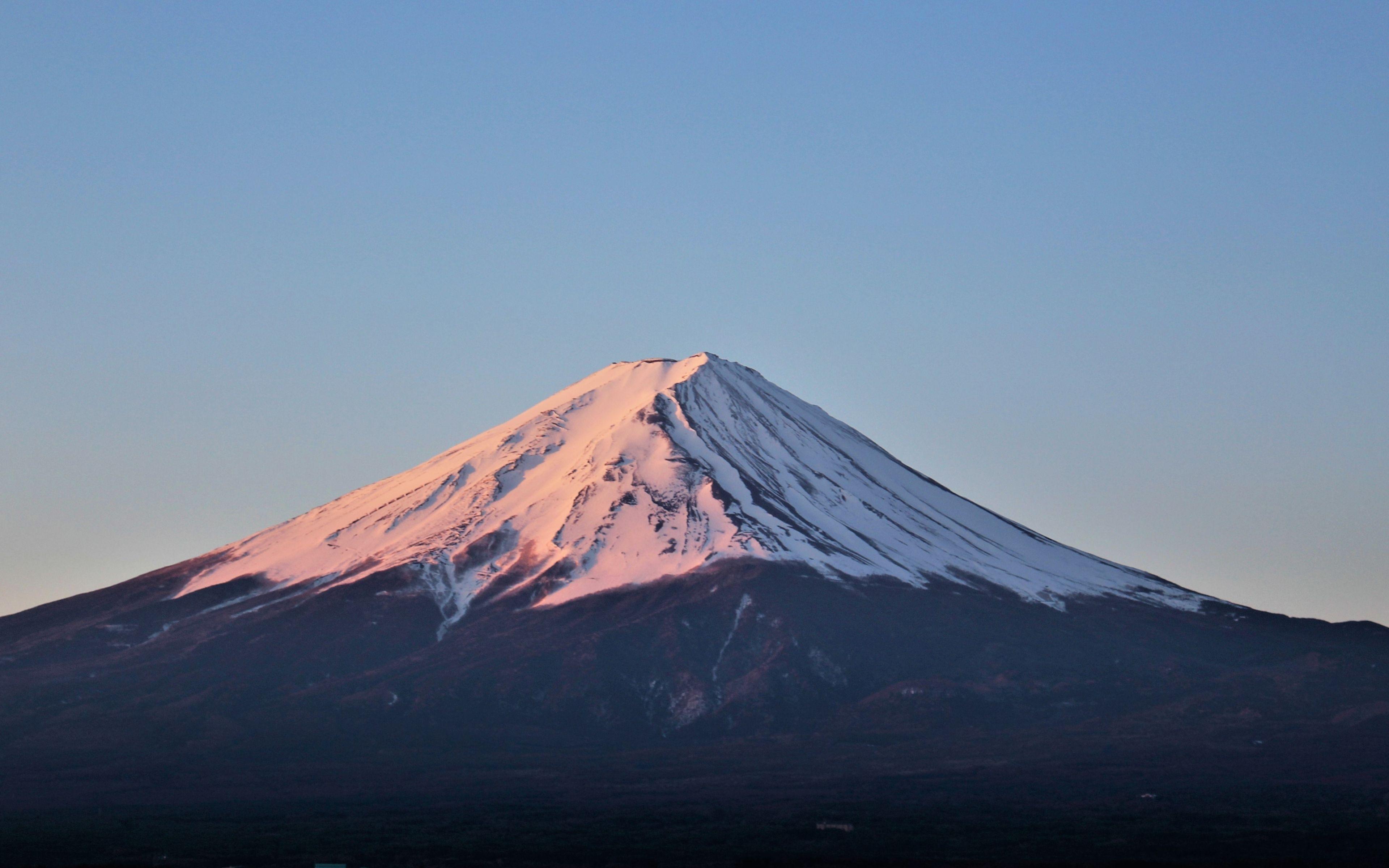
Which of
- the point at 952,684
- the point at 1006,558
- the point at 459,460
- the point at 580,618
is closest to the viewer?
the point at 952,684

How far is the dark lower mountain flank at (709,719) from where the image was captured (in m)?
87.9

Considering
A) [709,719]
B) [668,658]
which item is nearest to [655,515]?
[668,658]

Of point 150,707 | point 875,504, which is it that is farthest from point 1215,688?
point 150,707

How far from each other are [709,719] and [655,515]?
3674 centimetres

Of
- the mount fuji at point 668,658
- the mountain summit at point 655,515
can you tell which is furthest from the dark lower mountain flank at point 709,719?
the mountain summit at point 655,515

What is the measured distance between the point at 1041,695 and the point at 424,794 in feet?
168

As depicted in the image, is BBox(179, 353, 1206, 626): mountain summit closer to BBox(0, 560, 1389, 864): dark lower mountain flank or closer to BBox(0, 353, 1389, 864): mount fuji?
BBox(0, 353, 1389, 864): mount fuji

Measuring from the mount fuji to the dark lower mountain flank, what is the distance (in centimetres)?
38

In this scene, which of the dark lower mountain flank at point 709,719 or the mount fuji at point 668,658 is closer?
the dark lower mountain flank at point 709,719

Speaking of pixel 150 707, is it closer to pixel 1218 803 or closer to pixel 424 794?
pixel 424 794

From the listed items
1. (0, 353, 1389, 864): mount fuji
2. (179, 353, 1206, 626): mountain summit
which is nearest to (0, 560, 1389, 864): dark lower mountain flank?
(0, 353, 1389, 864): mount fuji

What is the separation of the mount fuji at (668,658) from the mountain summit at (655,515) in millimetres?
508

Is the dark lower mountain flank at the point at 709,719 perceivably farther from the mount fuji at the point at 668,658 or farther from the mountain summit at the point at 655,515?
the mountain summit at the point at 655,515

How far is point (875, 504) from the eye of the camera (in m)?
176
